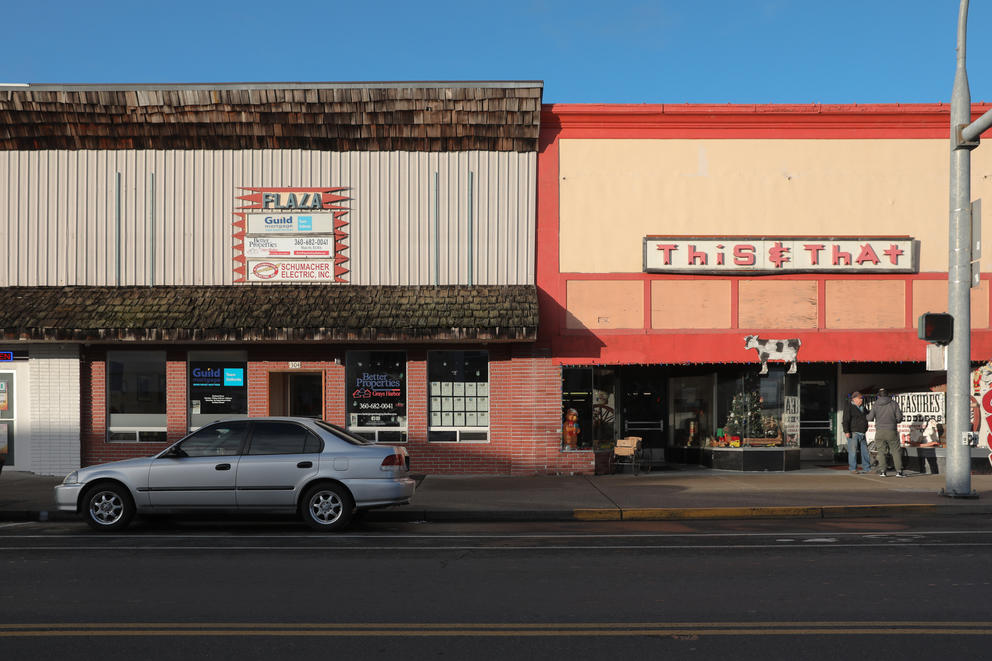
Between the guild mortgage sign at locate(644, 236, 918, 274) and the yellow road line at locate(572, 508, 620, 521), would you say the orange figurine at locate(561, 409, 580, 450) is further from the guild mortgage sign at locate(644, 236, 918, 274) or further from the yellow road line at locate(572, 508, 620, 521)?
the yellow road line at locate(572, 508, 620, 521)

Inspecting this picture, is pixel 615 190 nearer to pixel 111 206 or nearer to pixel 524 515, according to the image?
pixel 524 515

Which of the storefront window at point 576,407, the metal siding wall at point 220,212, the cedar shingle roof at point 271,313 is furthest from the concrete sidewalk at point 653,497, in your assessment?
the metal siding wall at point 220,212

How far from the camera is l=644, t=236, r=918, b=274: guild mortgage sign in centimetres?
1750

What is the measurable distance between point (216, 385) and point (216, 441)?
613cm

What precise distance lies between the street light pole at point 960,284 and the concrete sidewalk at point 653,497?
72 centimetres

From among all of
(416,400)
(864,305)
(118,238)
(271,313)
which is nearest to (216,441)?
(271,313)

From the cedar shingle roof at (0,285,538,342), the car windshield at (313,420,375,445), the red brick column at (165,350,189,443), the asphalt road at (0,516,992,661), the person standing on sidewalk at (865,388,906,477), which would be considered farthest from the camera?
the red brick column at (165,350,189,443)

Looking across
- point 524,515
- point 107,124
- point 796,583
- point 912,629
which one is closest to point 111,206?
point 107,124

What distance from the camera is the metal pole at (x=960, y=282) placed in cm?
1352

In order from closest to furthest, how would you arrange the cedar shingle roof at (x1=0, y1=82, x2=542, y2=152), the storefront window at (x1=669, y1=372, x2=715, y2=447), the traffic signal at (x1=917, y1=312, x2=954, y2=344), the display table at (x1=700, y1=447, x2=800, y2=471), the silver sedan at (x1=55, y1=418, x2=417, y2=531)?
the silver sedan at (x1=55, y1=418, x2=417, y2=531) < the traffic signal at (x1=917, y1=312, x2=954, y2=344) < the cedar shingle roof at (x1=0, y1=82, x2=542, y2=152) < the display table at (x1=700, y1=447, x2=800, y2=471) < the storefront window at (x1=669, y1=372, x2=715, y2=447)

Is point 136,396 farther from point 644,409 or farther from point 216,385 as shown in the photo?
point 644,409

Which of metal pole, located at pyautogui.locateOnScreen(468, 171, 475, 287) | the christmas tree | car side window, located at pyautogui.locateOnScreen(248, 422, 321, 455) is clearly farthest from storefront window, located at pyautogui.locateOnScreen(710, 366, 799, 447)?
car side window, located at pyautogui.locateOnScreen(248, 422, 321, 455)

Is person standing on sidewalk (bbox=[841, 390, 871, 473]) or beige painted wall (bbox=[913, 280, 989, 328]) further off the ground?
beige painted wall (bbox=[913, 280, 989, 328])

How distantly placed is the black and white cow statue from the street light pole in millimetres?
3959
